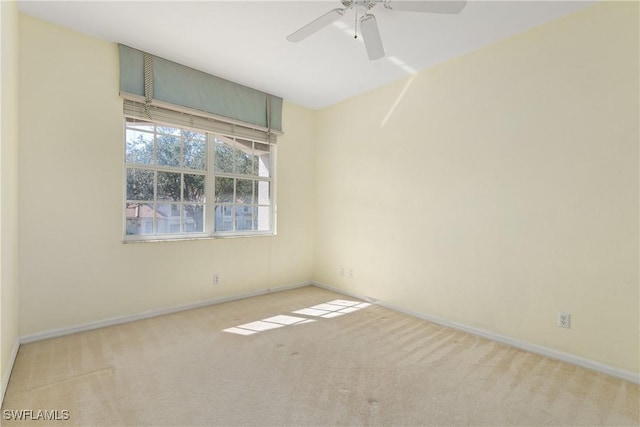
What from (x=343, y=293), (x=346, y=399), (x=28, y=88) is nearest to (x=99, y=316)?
(x=28, y=88)

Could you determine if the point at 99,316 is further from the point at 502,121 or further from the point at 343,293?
the point at 502,121

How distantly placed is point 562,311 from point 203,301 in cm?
347

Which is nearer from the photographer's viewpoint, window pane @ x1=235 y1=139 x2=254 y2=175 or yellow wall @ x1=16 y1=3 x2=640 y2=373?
yellow wall @ x1=16 y1=3 x2=640 y2=373

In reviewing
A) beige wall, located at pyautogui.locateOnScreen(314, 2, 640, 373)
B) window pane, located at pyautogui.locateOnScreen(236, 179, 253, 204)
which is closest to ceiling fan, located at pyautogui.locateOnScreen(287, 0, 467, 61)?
beige wall, located at pyautogui.locateOnScreen(314, 2, 640, 373)

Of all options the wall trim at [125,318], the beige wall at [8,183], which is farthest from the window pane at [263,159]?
the beige wall at [8,183]

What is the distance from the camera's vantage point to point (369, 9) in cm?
226

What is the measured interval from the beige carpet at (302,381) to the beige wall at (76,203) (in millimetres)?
336

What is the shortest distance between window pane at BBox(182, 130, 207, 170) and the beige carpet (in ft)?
5.79

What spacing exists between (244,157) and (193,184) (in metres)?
0.78

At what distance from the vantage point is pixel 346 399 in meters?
1.86

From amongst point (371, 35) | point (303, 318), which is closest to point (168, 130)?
point (371, 35)

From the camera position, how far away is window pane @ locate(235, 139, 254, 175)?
12.9 feet

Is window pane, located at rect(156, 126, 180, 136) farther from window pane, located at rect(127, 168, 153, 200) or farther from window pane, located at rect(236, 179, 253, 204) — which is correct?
window pane, located at rect(236, 179, 253, 204)

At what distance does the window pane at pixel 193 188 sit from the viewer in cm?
347
